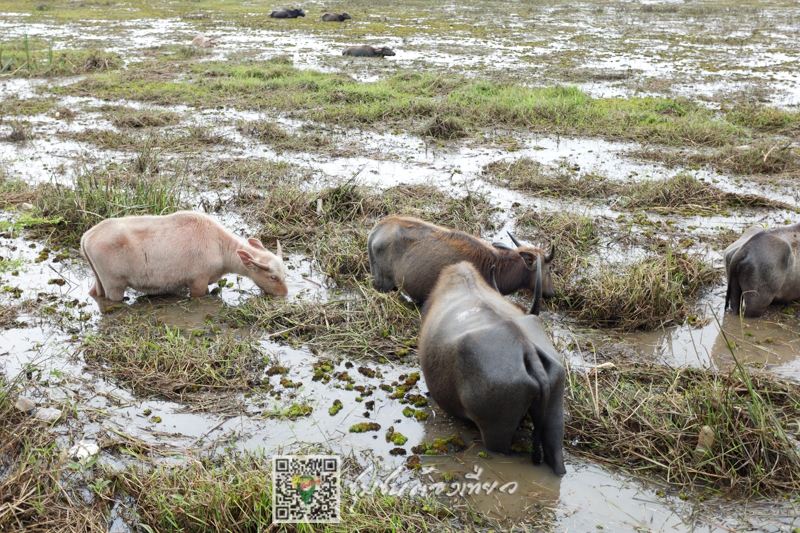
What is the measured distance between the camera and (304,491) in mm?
3236

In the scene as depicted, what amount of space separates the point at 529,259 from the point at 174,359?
295cm

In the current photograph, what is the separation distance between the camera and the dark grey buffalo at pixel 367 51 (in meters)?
18.2

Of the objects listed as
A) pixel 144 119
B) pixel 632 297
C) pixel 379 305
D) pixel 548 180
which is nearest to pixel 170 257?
pixel 379 305

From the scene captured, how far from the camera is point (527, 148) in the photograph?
9992 millimetres

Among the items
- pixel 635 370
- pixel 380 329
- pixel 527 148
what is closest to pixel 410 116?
pixel 527 148

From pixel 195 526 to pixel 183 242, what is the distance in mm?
3026

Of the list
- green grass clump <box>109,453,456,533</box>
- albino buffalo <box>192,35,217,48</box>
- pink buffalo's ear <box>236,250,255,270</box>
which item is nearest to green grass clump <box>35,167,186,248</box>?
pink buffalo's ear <box>236,250,255,270</box>

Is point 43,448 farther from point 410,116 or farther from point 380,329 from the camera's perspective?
point 410,116

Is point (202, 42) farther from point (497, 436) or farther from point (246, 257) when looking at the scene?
point (497, 436)

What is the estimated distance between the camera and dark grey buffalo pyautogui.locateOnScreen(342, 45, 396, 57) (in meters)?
18.2

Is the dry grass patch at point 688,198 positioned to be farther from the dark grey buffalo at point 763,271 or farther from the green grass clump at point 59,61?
the green grass clump at point 59,61

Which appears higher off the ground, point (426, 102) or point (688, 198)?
point (426, 102)

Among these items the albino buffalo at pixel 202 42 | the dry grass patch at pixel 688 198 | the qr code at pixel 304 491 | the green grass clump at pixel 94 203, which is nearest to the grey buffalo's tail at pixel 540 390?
the qr code at pixel 304 491

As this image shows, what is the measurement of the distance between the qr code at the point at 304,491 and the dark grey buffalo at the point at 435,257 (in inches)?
92.1
